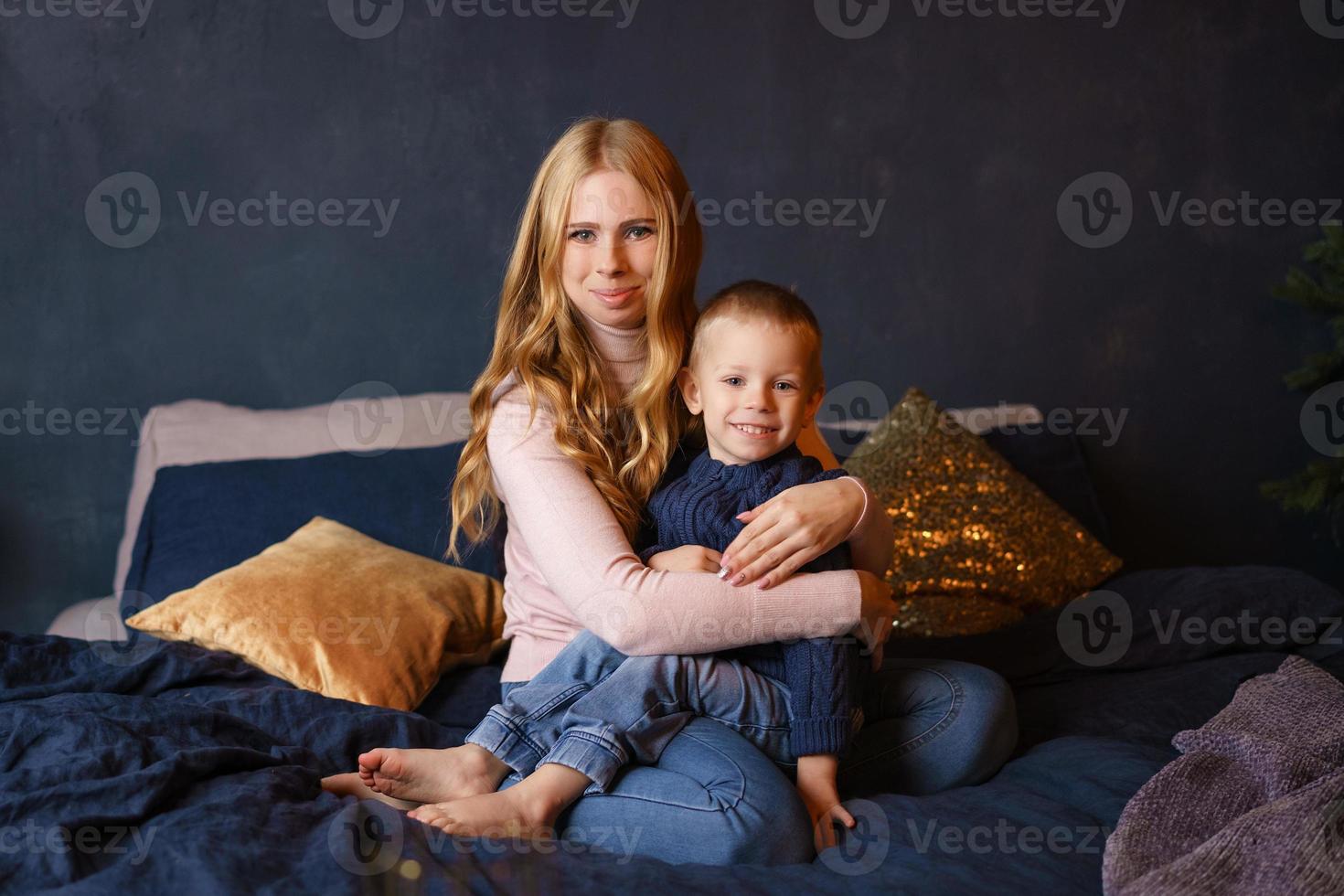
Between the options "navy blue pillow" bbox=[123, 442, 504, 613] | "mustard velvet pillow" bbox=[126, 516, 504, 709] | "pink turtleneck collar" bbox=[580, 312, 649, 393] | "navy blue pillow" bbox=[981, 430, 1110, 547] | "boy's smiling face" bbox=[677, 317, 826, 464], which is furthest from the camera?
"navy blue pillow" bbox=[981, 430, 1110, 547]

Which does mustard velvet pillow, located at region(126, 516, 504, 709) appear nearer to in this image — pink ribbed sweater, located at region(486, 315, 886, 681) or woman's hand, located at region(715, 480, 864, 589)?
pink ribbed sweater, located at region(486, 315, 886, 681)

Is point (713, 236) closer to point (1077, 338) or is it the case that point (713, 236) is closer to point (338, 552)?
point (1077, 338)

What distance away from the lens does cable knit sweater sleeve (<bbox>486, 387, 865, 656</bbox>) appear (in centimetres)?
145

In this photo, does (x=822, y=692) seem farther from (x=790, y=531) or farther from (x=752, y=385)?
(x=752, y=385)

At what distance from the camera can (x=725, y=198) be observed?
2943 millimetres

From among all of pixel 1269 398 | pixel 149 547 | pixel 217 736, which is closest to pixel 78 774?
pixel 217 736

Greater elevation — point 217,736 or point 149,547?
point 149,547

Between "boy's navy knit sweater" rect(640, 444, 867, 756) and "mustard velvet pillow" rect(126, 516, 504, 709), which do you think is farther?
"mustard velvet pillow" rect(126, 516, 504, 709)

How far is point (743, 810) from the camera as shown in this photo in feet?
4.32

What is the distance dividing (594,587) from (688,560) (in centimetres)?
13

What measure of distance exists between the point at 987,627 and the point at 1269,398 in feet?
4.73

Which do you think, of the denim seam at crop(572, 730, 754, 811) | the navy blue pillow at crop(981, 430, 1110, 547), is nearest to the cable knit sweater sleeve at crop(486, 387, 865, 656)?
the denim seam at crop(572, 730, 754, 811)

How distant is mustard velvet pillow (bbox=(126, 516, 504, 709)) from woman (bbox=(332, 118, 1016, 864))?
0.23m

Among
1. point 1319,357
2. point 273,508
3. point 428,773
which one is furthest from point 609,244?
point 1319,357
